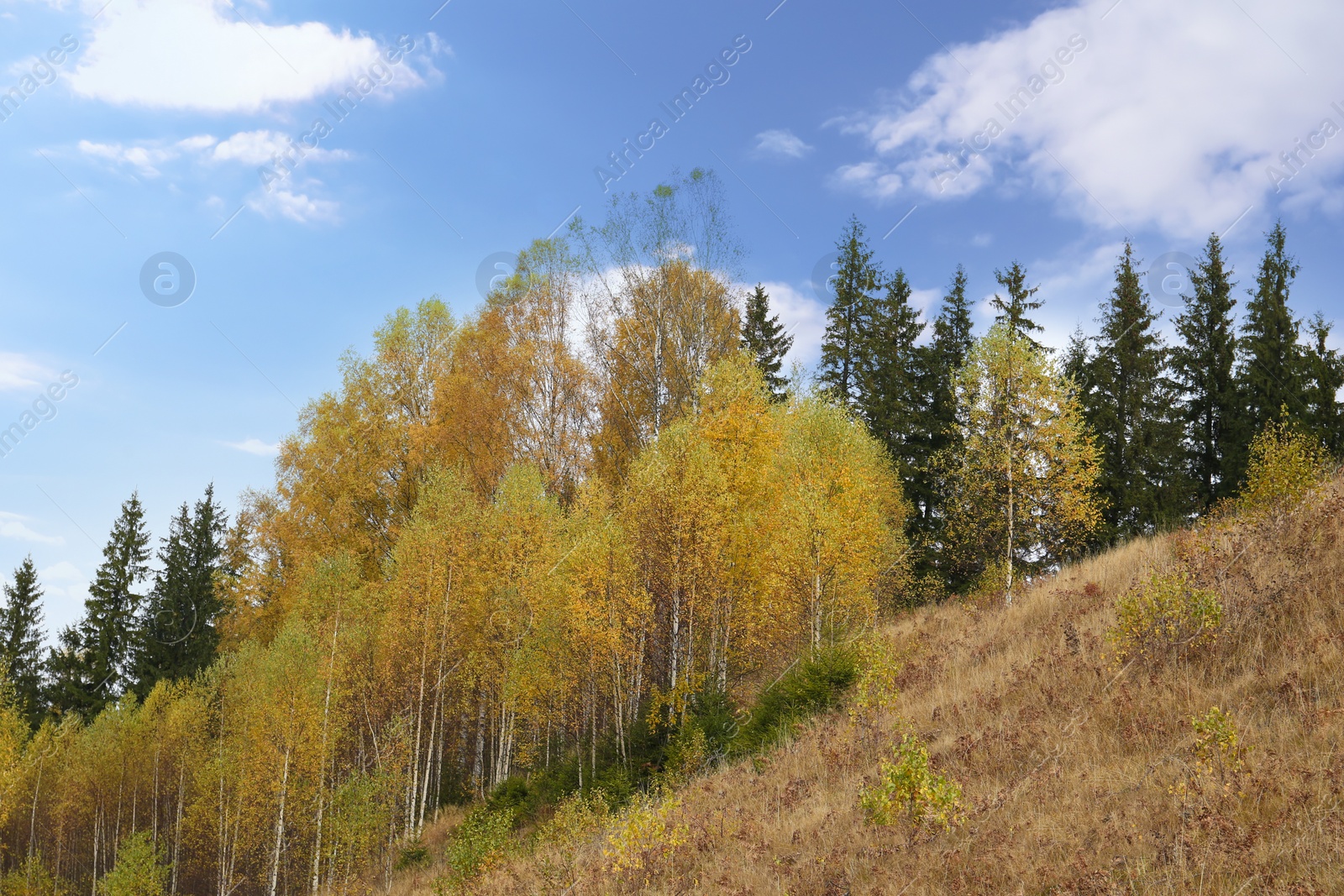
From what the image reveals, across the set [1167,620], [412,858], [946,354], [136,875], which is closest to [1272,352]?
[946,354]

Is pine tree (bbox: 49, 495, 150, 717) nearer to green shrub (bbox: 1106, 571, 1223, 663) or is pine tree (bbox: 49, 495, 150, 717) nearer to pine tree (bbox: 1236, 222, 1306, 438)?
green shrub (bbox: 1106, 571, 1223, 663)

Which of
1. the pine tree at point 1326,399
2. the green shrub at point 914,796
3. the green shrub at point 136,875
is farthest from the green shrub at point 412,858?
the pine tree at point 1326,399

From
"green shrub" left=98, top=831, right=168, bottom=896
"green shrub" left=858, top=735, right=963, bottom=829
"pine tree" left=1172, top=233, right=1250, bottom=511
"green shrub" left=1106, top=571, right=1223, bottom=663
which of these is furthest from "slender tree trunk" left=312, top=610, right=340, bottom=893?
"pine tree" left=1172, top=233, right=1250, bottom=511

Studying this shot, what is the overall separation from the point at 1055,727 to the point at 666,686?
1501 cm

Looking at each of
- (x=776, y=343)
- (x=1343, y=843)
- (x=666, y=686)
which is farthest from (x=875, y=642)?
(x=776, y=343)

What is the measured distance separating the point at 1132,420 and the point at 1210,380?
4611 mm

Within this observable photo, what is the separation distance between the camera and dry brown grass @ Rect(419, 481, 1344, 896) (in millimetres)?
6332

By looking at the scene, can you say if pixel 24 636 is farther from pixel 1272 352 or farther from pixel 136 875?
pixel 1272 352

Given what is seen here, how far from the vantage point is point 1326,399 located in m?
31.5

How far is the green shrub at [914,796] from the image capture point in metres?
7.88

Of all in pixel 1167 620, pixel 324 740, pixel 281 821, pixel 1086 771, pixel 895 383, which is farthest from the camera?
pixel 895 383

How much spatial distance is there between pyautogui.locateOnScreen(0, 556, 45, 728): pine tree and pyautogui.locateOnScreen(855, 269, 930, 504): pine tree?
48280mm

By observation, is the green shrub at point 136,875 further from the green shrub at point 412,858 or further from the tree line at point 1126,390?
the tree line at point 1126,390

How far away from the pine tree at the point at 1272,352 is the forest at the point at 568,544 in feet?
0.48
